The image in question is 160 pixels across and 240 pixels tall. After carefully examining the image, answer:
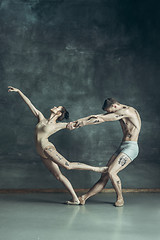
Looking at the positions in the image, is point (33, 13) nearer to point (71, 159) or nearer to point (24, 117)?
point (24, 117)

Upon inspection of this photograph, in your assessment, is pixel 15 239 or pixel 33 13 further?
pixel 33 13

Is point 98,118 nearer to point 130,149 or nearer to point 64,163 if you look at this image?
point 130,149

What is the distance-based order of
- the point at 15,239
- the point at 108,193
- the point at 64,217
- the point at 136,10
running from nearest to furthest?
the point at 15,239 < the point at 64,217 < the point at 108,193 < the point at 136,10

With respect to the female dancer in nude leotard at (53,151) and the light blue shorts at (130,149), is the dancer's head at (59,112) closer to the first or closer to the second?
the female dancer in nude leotard at (53,151)

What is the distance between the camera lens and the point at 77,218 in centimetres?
442

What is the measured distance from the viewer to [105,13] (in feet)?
21.7

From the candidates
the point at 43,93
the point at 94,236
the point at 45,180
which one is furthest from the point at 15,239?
the point at 43,93

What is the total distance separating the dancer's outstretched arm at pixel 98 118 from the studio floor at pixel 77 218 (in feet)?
3.89

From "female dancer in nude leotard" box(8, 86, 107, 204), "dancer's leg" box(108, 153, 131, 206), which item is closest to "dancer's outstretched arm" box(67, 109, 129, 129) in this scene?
"female dancer in nude leotard" box(8, 86, 107, 204)

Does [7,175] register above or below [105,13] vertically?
below

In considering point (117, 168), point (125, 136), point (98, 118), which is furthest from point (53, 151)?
point (125, 136)

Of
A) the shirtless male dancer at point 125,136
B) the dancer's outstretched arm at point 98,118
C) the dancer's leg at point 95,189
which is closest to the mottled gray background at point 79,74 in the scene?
the dancer's leg at point 95,189

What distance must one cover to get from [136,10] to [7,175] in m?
3.86

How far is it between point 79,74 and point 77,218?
300 centimetres
